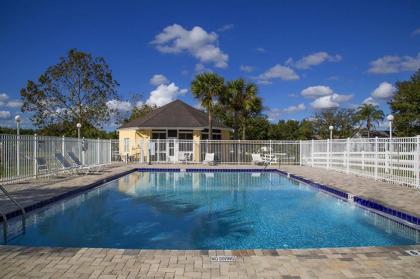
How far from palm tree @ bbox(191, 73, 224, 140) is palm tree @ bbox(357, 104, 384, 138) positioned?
36958 mm

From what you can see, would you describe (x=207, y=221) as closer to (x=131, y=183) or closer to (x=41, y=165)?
(x=131, y=183)

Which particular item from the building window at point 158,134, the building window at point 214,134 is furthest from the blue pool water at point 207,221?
the building window at point 214,134

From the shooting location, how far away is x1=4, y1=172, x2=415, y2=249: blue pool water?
20.3ft

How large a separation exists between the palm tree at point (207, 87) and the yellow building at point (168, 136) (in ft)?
6.43

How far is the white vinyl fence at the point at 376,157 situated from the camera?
10.8 m

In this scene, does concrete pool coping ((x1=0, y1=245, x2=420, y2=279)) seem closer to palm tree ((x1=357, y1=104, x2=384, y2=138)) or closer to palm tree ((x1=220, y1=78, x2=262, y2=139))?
palm tree ((x1=220, y1=78, x2=262, y2=139))

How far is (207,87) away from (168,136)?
186 inches

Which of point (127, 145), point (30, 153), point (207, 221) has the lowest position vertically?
point (207, 221)

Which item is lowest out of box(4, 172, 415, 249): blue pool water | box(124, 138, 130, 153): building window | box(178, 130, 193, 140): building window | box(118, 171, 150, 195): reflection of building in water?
box(4, 172, 415, 249): blue pool water

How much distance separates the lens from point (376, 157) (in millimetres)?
12984

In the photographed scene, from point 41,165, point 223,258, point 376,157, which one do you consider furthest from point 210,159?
point 223,258

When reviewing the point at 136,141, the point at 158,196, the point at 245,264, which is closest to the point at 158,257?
the point at 245,264

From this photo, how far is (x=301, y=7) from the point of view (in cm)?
1880

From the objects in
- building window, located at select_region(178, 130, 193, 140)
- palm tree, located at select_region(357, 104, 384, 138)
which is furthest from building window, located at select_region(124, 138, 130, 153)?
palm tree, located at select_region(357, 104, 384, 138)
